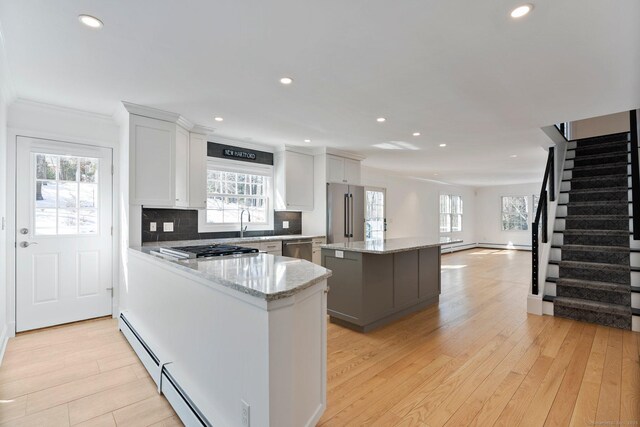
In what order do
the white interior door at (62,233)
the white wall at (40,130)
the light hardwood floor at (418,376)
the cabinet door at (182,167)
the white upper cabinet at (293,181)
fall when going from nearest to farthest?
the light hardwood floor at (418,376)
the white wall at (40,130)
the white interior door at (62,233)
the cabinet door at (182,167)
the white upper cabinet at (293,181)

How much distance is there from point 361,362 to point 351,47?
2.47m

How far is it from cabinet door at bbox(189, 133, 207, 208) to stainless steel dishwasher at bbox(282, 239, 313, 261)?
4.34 ft

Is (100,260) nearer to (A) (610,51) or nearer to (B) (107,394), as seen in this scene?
(B) (107,394)

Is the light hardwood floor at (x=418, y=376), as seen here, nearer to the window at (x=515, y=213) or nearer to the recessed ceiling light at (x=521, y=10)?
the recessed ceiling light at (x=521, y=10)

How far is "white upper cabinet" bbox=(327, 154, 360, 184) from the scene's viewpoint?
5.48 m

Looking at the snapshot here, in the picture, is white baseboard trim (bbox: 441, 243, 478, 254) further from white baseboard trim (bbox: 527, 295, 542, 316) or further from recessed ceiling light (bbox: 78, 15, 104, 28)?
recessed ceiling light (bbox: 78, 15, 104, 28)

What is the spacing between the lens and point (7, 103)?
304cm

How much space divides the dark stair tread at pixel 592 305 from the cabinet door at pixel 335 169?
3.57 m

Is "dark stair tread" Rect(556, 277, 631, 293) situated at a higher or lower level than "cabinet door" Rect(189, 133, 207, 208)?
lower

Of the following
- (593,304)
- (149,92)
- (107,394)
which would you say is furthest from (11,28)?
(593,304)

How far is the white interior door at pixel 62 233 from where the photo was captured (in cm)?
330

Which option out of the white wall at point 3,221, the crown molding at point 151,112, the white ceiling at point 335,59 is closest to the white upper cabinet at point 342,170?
the white ceiling at point 335,59

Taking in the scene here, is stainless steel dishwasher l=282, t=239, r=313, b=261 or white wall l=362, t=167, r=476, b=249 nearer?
stainless steel dishwasher l=282, t=239, r=313, b=261

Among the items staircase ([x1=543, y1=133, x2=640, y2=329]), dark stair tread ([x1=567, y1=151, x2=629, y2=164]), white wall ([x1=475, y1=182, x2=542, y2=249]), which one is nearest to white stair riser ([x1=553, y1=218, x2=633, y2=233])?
staircase ([x1=543, y1=133, x2=640, y2=329])
